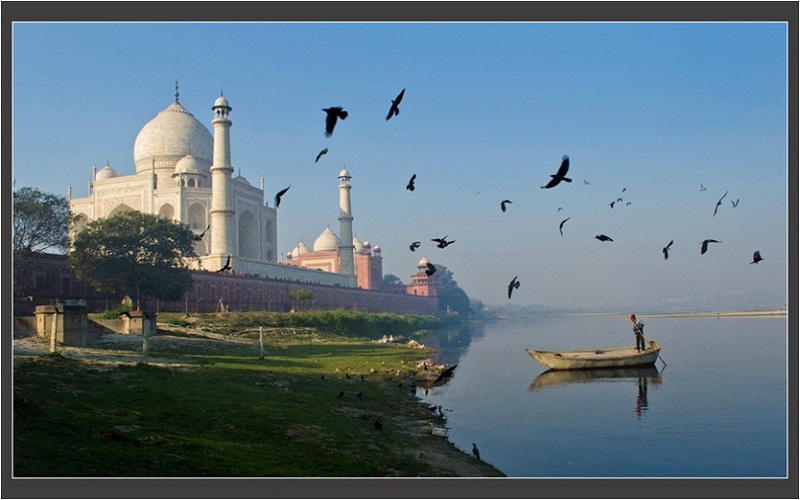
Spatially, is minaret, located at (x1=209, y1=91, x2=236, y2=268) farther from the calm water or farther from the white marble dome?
the calm water

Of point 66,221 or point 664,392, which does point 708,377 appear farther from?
point 66,221

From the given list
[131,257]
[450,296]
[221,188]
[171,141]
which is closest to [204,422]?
[131,257]

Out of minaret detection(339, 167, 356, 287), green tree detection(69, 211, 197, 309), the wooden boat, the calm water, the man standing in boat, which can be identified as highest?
minaret detection(339, 167, 356, 287)

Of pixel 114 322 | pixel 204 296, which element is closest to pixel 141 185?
pixel 204 296

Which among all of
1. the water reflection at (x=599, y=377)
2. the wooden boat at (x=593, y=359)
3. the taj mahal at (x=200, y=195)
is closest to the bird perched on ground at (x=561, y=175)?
the water reflection at (x=599, y=377)

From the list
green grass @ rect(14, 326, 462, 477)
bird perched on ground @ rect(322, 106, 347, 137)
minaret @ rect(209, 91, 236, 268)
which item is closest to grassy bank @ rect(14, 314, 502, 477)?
green grass @ rect(14, 326, 462, 477)

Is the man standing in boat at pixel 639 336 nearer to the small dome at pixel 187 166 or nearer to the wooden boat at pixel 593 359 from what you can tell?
the wooden boat at pixel 593 359

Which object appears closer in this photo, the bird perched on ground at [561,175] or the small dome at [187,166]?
the bird perched on ground at [561,175]
